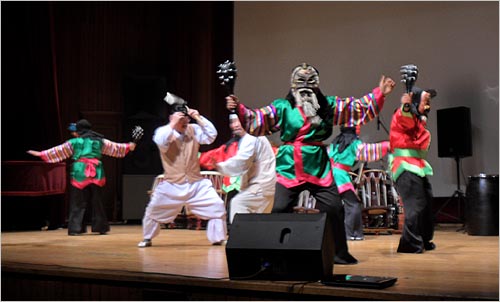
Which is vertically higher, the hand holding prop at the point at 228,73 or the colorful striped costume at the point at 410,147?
the hand holding prop at the point at 228,73

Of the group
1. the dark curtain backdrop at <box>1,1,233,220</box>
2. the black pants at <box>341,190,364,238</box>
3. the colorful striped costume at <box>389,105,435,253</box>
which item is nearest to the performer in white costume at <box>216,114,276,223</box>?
the black pants at <box>341,190,364,238</box>

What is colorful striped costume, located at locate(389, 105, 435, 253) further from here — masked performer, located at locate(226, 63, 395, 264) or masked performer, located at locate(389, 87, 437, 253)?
masked performer, located at locate(226, 63, 395, 264)

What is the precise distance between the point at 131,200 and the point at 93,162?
194cm

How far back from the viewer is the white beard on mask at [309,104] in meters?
4.57

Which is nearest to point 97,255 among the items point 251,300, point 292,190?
point 292,190

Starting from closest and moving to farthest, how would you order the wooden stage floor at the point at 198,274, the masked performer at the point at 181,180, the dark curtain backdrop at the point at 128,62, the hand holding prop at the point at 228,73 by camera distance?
the wooden stage floor at the point at 198,274
the hand holding prop at the point at 228,73
the masked performer at the point at 181,180
the dark curtain backdrop at the point at 128,62

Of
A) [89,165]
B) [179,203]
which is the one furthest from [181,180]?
[89,165]

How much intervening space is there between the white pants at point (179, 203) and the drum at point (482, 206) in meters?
3.07

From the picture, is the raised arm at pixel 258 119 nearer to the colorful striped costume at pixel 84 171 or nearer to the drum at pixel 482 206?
the drum at pixel 482 206

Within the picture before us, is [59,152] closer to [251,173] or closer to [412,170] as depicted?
[251,173]

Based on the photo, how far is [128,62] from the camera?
10477 mm

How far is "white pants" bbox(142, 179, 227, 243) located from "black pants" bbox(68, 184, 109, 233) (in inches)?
88.8

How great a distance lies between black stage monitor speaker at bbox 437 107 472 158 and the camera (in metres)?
8.27

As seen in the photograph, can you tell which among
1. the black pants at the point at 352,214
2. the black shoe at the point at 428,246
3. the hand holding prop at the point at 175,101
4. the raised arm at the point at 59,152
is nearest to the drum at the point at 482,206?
the black pants at the point at 352,214
